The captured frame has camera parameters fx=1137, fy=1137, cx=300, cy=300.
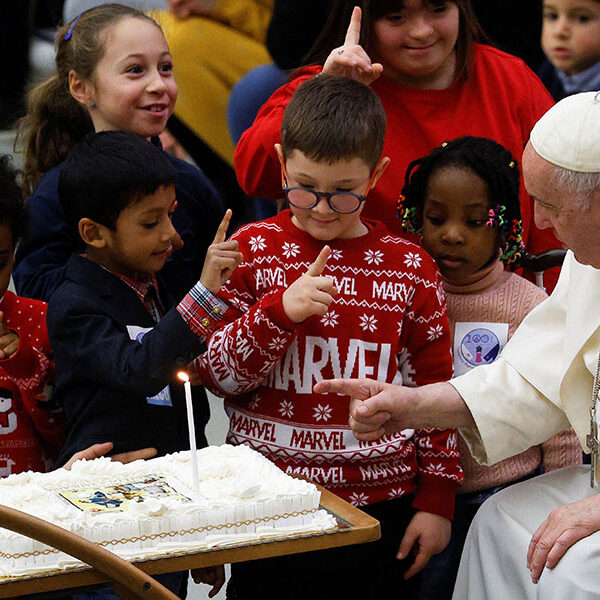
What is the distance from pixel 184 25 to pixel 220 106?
0.41 m

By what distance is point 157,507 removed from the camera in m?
2.31

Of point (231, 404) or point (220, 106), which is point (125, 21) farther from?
point (220, 106)

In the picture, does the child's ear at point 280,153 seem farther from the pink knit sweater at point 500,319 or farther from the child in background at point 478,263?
the pink knit sweater at point 500,319

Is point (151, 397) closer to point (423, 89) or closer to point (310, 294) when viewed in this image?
point (310, 294)

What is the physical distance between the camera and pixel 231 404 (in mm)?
3074

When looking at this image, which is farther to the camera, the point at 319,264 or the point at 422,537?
the point at 422,537

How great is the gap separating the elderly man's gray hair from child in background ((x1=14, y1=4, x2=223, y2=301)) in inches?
45.8

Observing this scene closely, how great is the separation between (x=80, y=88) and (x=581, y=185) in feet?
5.61

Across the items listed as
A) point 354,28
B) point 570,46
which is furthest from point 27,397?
point 570,46

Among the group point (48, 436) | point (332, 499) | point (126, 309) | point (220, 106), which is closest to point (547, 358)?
point (332, 499)

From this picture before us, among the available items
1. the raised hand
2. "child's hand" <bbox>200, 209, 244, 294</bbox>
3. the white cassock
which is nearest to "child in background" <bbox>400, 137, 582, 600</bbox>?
the white cassock

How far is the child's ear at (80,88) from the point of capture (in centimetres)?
361

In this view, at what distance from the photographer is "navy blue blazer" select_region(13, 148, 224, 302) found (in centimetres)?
333

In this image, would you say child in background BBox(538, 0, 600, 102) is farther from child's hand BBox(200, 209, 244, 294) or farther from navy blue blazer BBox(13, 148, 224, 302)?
child's hand BBox(200, 209, 244, 294)
